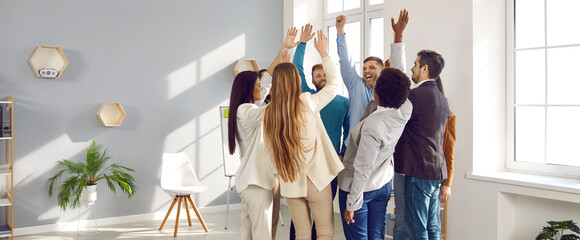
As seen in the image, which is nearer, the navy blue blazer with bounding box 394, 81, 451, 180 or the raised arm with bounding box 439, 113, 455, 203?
the navy blue blazer with bounding box 394, 81, 451, 180

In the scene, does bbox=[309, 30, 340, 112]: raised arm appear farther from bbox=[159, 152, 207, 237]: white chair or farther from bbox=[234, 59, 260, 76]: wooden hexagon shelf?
A: bbox=[234, 59, 260, 76]: wooden hexagon shelf

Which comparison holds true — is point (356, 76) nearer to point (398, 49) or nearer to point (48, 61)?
point (398, 49)

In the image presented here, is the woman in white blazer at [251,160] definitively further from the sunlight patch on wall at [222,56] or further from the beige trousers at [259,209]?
the sunlight patch on wall at [222,56]

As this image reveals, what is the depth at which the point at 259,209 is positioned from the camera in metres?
2.87

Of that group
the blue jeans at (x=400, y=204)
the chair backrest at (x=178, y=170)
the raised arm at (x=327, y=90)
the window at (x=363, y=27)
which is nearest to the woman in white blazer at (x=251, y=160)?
the raised arm at (x=327, y=90)

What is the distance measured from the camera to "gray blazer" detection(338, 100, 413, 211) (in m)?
2.62

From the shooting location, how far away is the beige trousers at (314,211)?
2727mm

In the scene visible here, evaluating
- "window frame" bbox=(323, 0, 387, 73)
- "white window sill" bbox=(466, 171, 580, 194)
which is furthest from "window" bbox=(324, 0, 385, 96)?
"white window sill" bbox=(466, 171, 580, 194)

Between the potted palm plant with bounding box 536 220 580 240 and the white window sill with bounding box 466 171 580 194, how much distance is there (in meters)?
0.23

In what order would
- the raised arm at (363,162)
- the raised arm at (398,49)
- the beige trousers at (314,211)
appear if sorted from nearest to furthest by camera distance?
the raised arm at (363,162) → the beige trousers at (314,211) → the raised arm at (398,49)

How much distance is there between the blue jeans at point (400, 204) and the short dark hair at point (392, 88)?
54 centimetres

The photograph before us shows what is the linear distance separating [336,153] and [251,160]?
0.46m

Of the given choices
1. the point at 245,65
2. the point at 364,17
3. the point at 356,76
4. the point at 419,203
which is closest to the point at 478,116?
the point at 356,76

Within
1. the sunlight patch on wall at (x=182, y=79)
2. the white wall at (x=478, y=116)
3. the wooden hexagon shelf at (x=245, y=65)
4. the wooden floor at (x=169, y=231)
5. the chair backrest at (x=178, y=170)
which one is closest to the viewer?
the white wall at (x=478, y=116)
